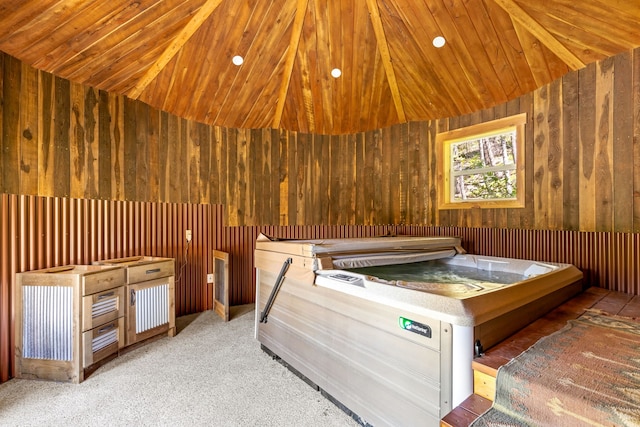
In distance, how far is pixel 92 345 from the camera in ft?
7.97

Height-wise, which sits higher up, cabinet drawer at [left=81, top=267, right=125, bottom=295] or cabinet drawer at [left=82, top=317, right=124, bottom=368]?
cabinet drawer at [left=81, top=267, right=125, bottom=295]

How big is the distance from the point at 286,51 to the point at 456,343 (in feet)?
11.0

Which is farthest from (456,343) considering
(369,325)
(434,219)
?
(434,219)

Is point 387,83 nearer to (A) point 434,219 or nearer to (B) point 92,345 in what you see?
(A) point 434,219

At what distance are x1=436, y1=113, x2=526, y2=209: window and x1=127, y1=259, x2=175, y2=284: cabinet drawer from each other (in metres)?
3.25

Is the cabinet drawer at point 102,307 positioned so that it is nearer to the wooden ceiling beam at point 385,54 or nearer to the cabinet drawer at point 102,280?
the cabinet drawer at point 102,280

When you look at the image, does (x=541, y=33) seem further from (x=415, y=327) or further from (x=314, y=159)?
(x=314, y=159)

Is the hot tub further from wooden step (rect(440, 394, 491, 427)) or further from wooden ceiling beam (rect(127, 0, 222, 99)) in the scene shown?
wooden ceiling beam (rect(127, 0, 222, 99))

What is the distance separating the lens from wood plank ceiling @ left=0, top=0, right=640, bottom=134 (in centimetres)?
235

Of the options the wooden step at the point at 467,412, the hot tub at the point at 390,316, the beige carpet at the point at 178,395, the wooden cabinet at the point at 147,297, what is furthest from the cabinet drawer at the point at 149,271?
the wooden step at the point at 467,412

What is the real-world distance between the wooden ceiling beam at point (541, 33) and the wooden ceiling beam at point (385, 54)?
1062 millimetres

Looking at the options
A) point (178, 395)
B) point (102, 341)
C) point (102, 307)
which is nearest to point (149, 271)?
point (102, 307)

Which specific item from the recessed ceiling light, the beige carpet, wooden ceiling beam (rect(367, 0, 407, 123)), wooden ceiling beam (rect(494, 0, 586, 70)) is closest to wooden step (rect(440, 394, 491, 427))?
the beige carpet

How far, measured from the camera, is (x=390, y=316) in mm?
1696
